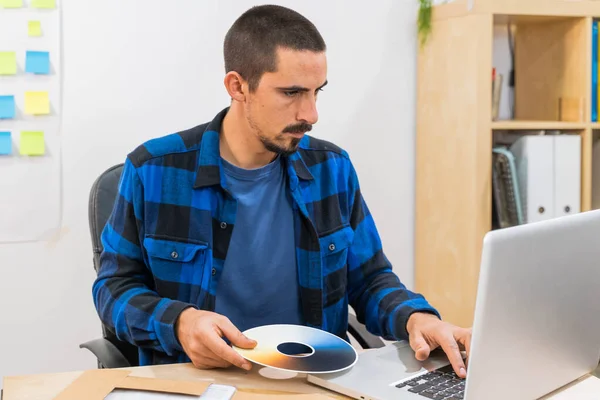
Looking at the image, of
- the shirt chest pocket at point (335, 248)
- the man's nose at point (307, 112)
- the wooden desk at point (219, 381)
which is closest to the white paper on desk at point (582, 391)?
the wooden desk at point (219, 381)

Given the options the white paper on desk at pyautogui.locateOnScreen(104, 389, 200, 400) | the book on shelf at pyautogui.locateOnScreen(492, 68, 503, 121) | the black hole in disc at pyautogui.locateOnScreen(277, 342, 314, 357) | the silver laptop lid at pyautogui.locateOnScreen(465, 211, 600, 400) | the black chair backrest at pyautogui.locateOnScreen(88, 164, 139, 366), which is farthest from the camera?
the book on shelf at pyautogui.locateOnScreen(492, 68, 503, 121)

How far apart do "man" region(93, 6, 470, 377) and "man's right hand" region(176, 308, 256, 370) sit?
0.62 ft

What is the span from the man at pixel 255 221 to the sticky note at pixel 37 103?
2.94ft

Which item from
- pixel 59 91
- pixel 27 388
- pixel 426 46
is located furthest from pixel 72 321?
pixel 426 46

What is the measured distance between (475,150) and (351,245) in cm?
86

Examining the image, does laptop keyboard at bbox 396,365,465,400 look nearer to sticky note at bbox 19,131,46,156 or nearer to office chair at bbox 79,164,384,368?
office chair at bbox 79,164,384,368

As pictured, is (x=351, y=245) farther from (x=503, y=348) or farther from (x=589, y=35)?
(x=589, y=35)

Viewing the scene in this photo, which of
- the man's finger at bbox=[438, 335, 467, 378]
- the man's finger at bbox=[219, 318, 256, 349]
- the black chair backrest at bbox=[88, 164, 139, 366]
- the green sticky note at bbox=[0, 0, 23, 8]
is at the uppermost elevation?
the green sticky note at bbox=[0, 0, 23, 8]

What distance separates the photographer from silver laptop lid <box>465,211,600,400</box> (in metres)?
0.89

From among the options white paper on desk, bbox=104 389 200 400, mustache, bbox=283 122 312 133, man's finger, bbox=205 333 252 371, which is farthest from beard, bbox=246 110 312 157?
white paper on desk, bbox=104 389 200 400

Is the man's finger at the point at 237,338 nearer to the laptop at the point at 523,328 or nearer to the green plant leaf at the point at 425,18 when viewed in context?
the laptop at the point at 523,328

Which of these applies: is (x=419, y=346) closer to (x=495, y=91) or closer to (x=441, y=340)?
(x=441, y=340)

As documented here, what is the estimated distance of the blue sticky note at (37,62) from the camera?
90.9 inches

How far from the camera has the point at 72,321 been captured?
8.04ft
